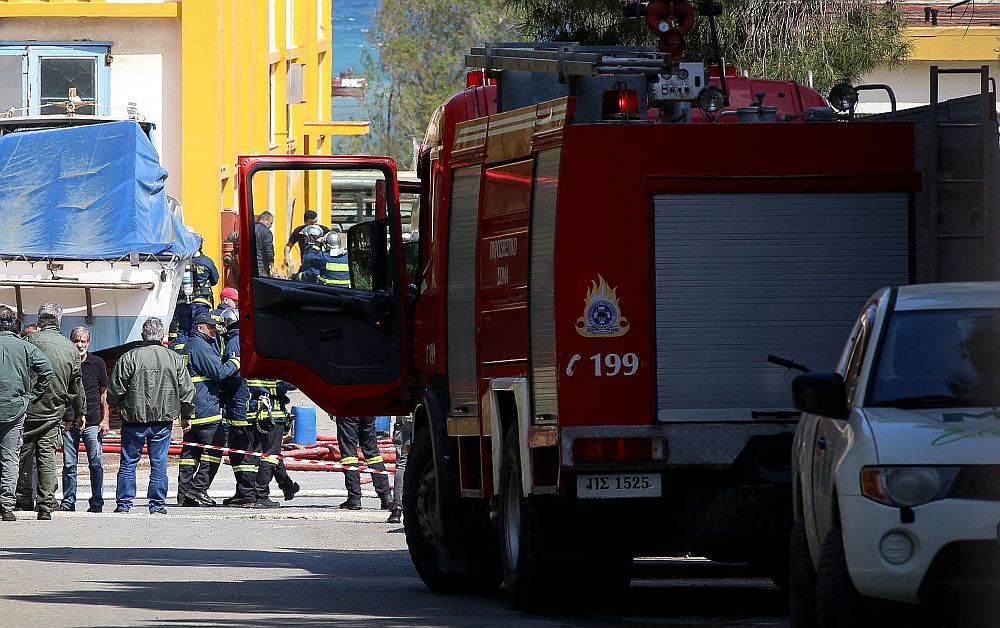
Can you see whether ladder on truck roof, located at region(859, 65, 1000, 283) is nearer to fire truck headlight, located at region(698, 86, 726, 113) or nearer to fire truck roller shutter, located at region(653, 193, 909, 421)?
fire truck roller shutter, located at region(653, 193, 909, 421)

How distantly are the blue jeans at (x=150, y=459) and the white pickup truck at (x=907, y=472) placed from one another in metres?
11.7

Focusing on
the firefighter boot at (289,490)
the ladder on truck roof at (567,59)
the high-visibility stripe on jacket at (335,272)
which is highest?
the ladder on truck roof at (567,59)

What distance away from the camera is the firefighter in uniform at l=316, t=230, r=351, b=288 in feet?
43.3

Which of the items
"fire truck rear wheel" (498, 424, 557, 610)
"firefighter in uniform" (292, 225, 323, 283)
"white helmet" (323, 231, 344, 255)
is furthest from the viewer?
"white helmet" (323, 231, 344, 255)

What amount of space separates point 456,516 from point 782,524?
2.72 meters

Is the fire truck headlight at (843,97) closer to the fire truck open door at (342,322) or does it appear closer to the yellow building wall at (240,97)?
the fire truck open door at (342,322)

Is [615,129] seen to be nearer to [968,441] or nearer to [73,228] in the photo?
[968,441]

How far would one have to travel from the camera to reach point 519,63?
37.0ft

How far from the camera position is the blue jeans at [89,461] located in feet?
62.9

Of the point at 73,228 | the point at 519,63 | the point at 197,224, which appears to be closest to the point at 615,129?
the point at 519,63

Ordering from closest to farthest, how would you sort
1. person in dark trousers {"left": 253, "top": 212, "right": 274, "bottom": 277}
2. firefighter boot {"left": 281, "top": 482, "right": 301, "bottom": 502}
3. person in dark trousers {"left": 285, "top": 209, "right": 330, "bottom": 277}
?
person in dark trousers {"left": 253, "top": 212, "right": 274, "bottom": 277}, person in dark trousers {"left": 285, "top": 209, "right": 330, "bottom": 277}, firefighter boot {"left": 281, "top": 482, "right": 301, "bottom": 502}

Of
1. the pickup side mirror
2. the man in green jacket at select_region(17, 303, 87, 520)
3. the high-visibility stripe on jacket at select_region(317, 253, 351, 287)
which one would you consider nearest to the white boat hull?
the man in green jacket at select_region(17, 303, 87, 520)

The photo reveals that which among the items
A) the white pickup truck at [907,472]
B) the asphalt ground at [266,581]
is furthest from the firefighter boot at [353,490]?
the white pickup truck at [907,472]

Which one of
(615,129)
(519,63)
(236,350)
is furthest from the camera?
(236,350)
